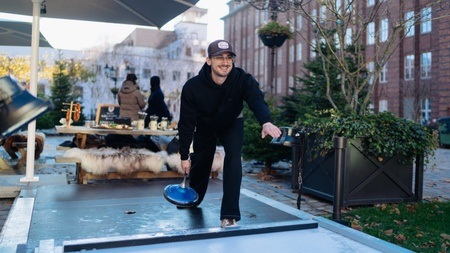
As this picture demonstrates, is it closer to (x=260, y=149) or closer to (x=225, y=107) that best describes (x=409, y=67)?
(x=260, y=149)

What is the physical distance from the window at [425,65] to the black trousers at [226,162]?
1168 inches

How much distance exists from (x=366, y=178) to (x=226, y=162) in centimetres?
266

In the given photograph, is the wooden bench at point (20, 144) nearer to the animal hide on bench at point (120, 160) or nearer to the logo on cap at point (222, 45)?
the animal hide on bench at point (120, 160)

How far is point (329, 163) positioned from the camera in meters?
6.12

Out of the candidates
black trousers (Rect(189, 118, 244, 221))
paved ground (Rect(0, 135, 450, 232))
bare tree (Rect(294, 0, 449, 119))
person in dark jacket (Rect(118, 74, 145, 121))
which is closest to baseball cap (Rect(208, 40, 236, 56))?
black trousers (Rect(189, 118, 244, 221))

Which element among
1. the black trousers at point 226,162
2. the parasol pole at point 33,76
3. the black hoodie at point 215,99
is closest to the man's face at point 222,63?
the black hoodie at point 215,99

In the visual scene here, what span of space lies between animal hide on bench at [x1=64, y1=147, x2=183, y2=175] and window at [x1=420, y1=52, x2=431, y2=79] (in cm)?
2799

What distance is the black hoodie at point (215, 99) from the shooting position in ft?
13.6

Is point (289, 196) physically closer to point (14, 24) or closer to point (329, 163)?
point (329, 163)

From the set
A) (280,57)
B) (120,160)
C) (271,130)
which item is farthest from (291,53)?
(271,130)

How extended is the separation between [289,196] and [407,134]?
2.03 metres

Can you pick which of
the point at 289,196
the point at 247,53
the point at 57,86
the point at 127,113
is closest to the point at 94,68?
the point at 57,86

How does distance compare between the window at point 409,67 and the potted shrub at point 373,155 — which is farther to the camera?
the window at point 409,67

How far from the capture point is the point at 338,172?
5.25 metres
